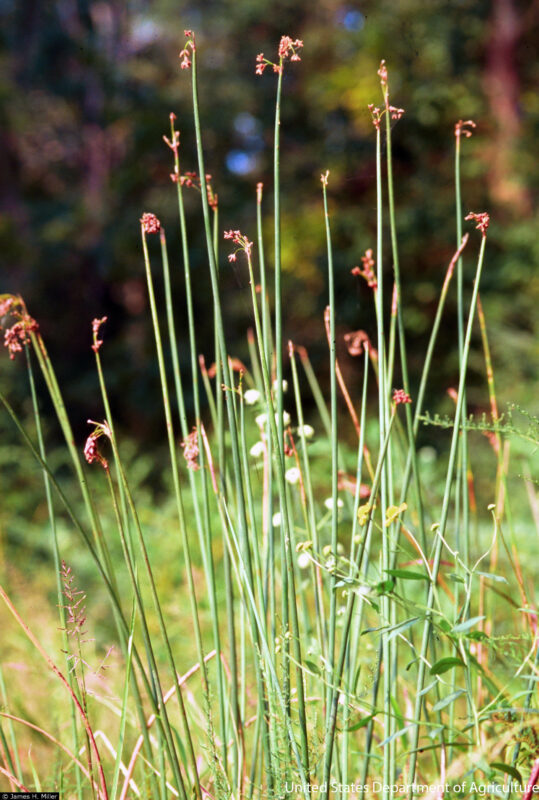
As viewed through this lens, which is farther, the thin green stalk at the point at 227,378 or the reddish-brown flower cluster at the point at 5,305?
the reddish-brown flower cluster at the point at 5,305

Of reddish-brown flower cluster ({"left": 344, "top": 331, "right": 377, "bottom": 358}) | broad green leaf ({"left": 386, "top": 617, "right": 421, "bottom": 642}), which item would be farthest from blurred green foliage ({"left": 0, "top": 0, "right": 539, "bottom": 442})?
broad green leaf ({"left": 386, "top": 617, "right": 421, "bottom": 642})

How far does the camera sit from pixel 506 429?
2.21 ft

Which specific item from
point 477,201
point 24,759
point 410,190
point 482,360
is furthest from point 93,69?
point 24,759

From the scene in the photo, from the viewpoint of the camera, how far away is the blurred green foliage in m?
4.59

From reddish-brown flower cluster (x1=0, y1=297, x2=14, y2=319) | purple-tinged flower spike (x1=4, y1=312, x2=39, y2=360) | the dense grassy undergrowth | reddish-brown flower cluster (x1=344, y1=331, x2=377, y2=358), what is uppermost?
reddish-brown flower cluster (x1=0, y1=297, x2=14, y2=319)

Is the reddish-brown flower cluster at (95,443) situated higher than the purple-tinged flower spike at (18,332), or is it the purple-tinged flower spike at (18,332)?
the purple-tinged flower spike at (18,332)

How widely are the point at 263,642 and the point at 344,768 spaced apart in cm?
15

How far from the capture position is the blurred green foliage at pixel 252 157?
15.1 ft

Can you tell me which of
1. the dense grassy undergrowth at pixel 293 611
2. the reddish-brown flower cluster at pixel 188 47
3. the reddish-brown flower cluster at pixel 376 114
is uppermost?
the reddish-brown flower cluster at pixel 188 47

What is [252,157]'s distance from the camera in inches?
208

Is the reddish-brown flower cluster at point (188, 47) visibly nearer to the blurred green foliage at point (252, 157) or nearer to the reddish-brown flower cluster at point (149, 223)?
the reddish-brown flower cluster at point (149, 223)

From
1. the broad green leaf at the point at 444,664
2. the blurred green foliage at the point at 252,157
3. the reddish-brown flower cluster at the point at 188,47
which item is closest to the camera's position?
the broad green leaf at the point at 444,664

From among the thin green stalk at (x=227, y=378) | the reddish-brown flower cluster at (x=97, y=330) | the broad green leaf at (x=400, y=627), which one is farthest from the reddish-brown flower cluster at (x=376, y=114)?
the broad green leaf at (x=400, y=627)

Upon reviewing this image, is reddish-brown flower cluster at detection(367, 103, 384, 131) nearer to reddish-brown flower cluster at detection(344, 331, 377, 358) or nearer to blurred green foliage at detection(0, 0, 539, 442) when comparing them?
reddish-brown flower cluster at detection(344, 331, 377, 358)
